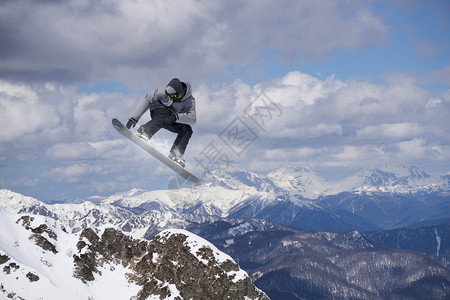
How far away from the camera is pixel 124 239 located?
123m

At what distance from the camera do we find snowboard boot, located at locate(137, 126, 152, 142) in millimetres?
14945

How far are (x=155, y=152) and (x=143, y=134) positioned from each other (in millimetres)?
1842

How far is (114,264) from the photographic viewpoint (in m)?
119

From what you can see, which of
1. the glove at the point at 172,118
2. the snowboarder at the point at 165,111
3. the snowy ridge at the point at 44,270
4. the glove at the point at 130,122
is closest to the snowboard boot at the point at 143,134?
the snowboarder at the point at 165,111

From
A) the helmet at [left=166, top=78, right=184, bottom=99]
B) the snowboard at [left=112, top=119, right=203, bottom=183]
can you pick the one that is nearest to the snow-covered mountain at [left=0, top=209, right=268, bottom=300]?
the snowboard at [left=112, top=119, right=203, bottom=183]

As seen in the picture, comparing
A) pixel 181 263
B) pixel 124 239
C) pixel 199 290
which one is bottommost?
pixel 199 290

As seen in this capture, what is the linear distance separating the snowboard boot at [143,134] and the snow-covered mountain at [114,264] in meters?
92.9

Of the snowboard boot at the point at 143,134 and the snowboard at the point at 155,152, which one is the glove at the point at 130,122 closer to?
the snowboard boot at the point at 143,134

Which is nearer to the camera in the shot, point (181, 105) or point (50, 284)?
point (181, 105)

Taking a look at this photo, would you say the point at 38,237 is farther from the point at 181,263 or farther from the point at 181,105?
the point at 181,105

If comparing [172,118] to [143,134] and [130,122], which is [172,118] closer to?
[143,134]

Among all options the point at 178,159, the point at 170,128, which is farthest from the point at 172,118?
the point at 178,159

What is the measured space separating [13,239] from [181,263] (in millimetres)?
46515

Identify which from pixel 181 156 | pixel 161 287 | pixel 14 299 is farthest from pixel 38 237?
pixel 181 156
